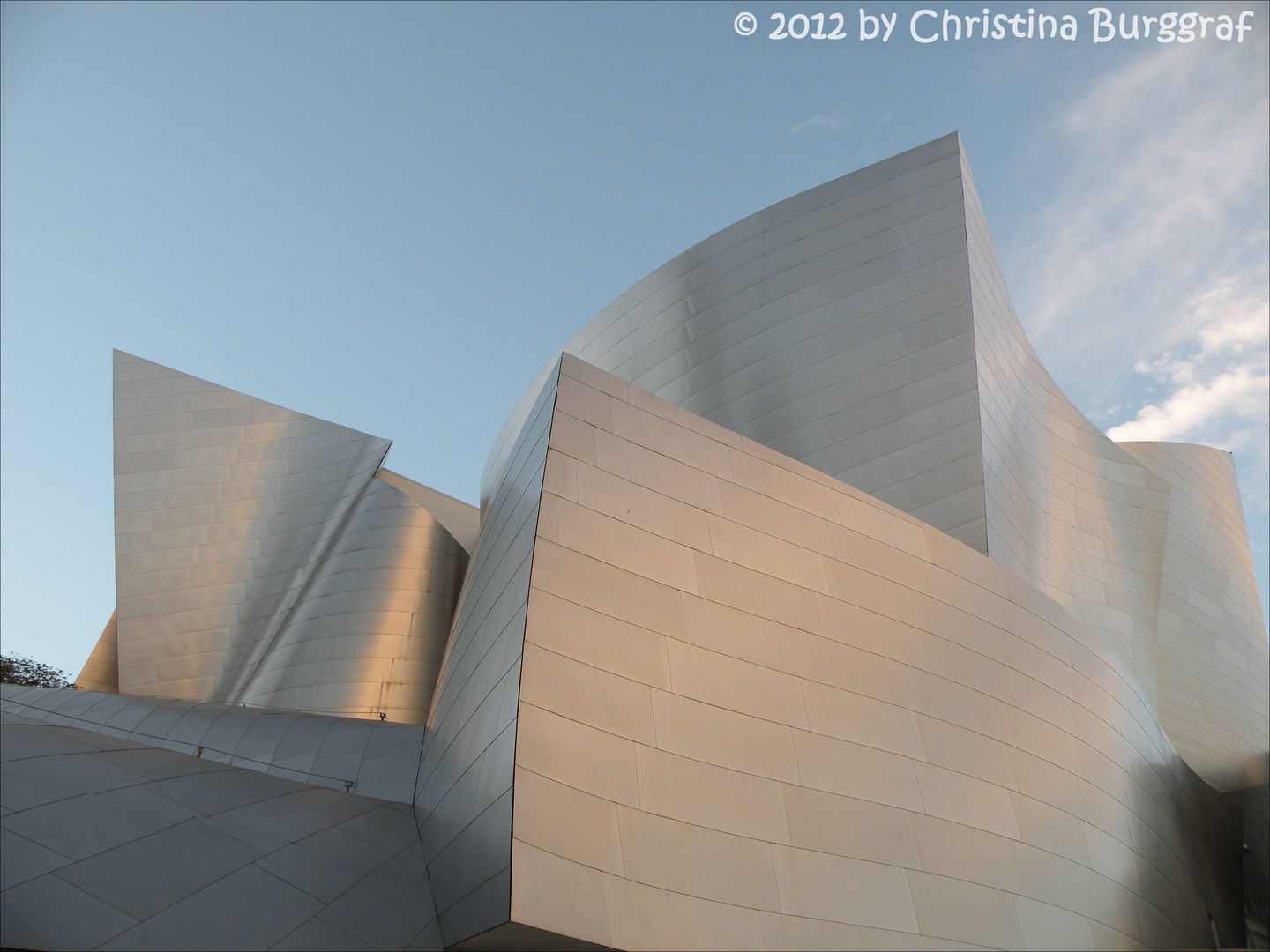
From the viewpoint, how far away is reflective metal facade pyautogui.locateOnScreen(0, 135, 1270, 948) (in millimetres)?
7298

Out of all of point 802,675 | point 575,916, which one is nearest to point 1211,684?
point 802,675

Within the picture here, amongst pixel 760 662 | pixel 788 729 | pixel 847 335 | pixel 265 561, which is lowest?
pixel 788 729

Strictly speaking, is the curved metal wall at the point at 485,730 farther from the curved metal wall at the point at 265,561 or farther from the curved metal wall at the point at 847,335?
the curved metal wall at the point at 265,561

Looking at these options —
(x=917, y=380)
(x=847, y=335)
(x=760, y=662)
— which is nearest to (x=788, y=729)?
(x=760, y=662)

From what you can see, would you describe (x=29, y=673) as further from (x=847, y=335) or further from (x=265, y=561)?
(x=847, y=335)

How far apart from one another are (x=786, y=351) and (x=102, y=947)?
45.8ft

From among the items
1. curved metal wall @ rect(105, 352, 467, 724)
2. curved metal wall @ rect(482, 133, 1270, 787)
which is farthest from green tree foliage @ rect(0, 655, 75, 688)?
curved metal wall @ rect(482, 133, 1270, 787)

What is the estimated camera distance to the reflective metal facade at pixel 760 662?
287 inches

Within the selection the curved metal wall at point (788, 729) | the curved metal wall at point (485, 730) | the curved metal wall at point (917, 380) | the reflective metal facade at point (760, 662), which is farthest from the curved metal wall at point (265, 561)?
the curved metal wall at point (788, 729)

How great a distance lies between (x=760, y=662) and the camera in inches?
342

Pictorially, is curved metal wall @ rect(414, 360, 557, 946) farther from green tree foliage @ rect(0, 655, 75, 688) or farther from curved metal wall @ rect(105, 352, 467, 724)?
green tree foliage @ rect(0, 655, 75, 688)

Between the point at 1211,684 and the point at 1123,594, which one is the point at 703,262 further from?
the point at 1211,684

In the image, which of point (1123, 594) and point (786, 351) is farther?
point (1123, 594)

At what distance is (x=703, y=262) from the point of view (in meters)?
19.2
